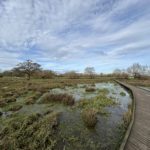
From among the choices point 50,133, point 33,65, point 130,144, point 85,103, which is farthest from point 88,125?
point 33,65

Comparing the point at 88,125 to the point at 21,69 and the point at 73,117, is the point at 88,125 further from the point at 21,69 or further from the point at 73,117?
the point at 21,69

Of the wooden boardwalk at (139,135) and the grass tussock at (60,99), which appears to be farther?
the grass tussock at (60,99)

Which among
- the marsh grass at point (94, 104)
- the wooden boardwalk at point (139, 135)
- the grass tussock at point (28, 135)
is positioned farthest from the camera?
the marsh grass at point (94, 104)

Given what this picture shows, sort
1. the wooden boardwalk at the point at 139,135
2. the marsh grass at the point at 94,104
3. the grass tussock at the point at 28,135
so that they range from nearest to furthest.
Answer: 1. the wooden boardwalk at the point at 139,135
2. the grass tussock at the point at 28,135
3. the marsh grass at the point at 94,104

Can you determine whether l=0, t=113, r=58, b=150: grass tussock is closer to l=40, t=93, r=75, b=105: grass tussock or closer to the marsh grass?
the marsh grass

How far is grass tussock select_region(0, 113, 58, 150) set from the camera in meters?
6.05

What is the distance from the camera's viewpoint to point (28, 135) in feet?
22.9

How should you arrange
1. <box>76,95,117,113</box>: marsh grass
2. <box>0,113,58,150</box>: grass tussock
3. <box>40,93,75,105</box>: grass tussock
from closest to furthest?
<box>0,113,58,150</box>: grass tussock
<box>76,95,117,113</box>: marsh grass
<box>40,93,75,105</box>: grass tussock

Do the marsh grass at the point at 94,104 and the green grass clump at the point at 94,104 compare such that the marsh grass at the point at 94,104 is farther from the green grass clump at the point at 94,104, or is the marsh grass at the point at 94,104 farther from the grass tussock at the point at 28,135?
the grass tussock at the point at 28,135

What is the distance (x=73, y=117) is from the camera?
9.95 meters

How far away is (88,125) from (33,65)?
43733mm

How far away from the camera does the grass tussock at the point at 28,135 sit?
6.05 m

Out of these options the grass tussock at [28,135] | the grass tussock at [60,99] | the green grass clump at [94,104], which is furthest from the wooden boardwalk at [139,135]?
the grass tussock at [60,99]

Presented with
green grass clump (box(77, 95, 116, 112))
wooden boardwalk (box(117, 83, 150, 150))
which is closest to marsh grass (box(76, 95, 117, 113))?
green grass clump (box(77, 95, 116, 112))
